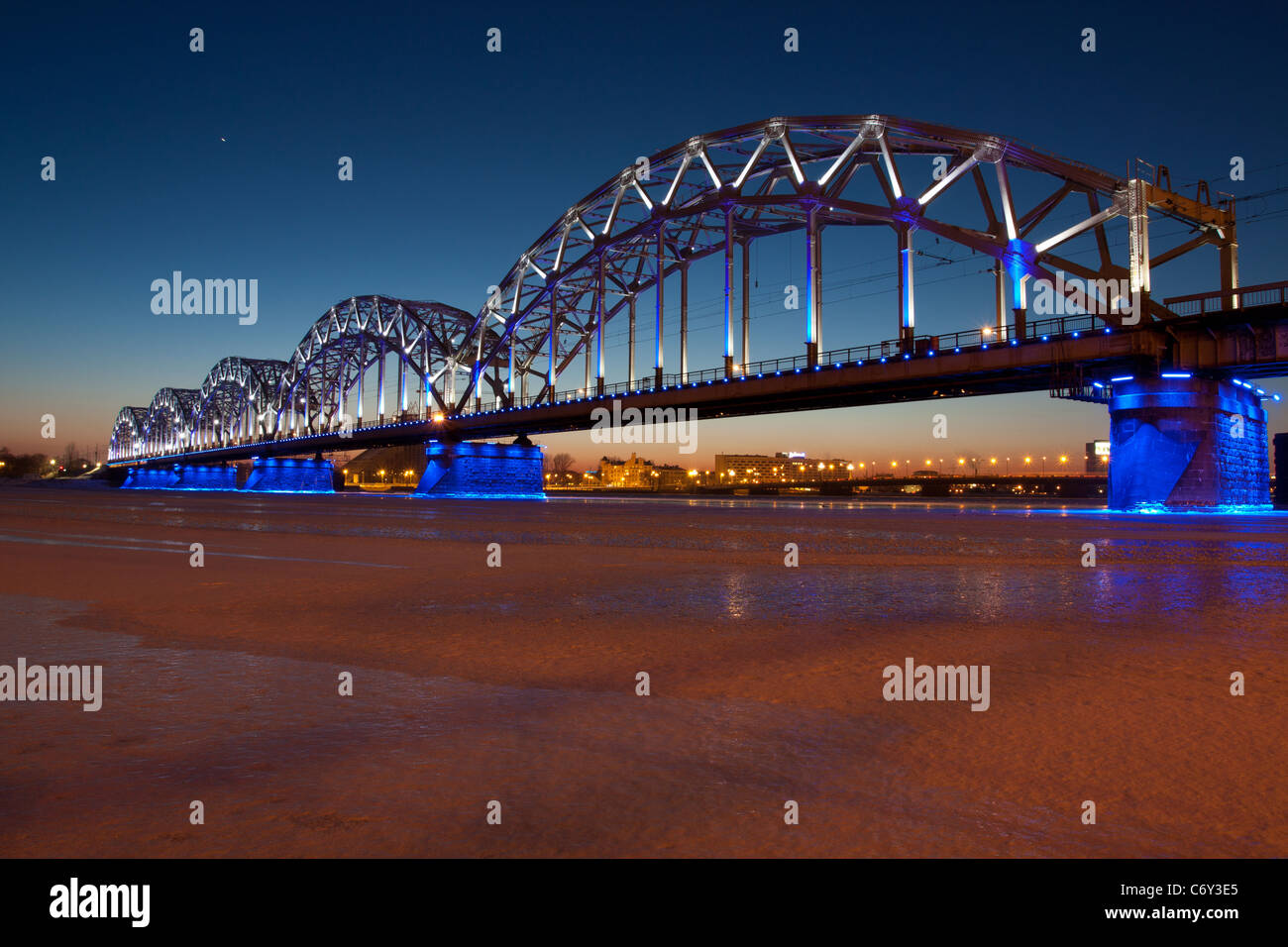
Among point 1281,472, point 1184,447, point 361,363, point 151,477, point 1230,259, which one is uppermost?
point 361,363

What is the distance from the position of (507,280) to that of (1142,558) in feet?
264

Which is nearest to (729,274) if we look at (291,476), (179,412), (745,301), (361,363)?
(745,301)

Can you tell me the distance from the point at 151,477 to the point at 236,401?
3689 centimetres

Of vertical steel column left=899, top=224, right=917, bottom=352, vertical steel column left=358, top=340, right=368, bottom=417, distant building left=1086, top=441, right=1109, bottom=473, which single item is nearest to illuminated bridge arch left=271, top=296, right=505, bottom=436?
vertical steel column left=358, top=340, right=368, bottom=417

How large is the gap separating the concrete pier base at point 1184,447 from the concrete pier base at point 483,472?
5593 centimetres

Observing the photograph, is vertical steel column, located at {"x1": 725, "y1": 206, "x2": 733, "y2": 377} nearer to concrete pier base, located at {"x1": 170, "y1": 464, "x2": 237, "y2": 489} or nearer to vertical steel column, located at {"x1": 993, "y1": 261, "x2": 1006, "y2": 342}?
vertical steel column, located at {"x1": 993, "y1": 261, "x2": 1006, "y2": 342}

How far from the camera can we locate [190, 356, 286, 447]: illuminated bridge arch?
506 feet

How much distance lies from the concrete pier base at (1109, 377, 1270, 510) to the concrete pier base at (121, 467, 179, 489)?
614 feet

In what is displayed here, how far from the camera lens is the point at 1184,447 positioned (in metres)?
32.2

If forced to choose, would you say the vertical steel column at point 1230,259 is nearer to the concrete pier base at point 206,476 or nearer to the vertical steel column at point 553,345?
the vertical steel column at point 553,345

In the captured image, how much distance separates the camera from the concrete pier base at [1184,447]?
31969 mm

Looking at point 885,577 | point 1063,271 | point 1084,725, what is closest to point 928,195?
point 1063,271

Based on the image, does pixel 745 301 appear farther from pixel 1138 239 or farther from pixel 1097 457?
pixel 1097 457

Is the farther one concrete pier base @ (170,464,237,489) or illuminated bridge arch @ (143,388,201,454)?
illuminated bridge arch @ (143,388,201,454)
